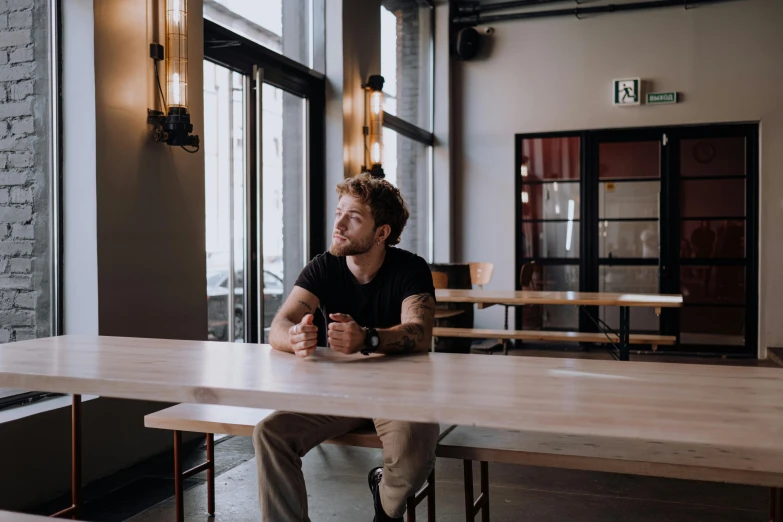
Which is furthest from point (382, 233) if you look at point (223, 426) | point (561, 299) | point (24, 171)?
point (561, 299)

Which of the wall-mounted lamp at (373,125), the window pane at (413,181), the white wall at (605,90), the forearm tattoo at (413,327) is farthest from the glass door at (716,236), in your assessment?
the forearm tattoo at (413,327)

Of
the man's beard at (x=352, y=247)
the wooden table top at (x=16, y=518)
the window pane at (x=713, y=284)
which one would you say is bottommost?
the wooden table top at (x=16, y=518)

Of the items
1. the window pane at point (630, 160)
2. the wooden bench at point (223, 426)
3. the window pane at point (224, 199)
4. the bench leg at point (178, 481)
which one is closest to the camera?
the wooden bench at point (223, 426)

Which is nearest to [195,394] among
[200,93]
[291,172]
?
[200,93]

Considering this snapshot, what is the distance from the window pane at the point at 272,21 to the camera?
4.30 meters

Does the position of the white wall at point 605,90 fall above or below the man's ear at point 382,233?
above

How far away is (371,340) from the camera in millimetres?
2016

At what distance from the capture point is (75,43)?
314 centimetres

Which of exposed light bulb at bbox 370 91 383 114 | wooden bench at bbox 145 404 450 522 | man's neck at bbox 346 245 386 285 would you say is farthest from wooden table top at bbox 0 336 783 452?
exposed light bulb at bbox 370 91 383 114

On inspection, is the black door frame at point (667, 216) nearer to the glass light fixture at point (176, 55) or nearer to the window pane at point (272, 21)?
the window pane at point (272, 21)

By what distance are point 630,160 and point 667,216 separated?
66cm

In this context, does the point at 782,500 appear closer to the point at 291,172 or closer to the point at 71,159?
the point at 71,159

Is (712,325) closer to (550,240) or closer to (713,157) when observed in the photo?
(713,157)

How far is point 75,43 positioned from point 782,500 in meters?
3.10
